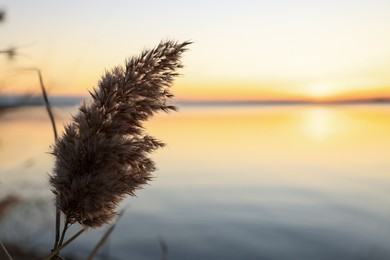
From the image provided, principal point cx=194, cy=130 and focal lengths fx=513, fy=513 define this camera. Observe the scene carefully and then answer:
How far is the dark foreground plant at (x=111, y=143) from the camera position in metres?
1.50

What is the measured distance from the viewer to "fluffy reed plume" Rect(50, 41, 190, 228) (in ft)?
4.91

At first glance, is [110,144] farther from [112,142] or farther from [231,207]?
[231,207]

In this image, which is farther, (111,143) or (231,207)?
(231,207)

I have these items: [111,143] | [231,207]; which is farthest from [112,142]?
[231,207]

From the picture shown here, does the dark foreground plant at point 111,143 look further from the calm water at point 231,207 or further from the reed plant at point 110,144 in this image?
the calm water at point 231,207

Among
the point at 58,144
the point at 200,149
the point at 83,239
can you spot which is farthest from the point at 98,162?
the point at 200,149

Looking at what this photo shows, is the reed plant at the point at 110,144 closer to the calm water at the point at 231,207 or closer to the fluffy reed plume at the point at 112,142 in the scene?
the fluffy reed plume at the point at 112,142

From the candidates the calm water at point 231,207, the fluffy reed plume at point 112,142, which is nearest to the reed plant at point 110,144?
the fluffy reed plume at point 112,142

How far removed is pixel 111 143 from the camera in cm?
150

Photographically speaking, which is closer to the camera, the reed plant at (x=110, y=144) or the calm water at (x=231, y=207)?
the reed plant at (x=110, y=144)

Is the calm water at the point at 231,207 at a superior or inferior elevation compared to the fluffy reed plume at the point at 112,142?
inferior

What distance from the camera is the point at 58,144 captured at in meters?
1.58

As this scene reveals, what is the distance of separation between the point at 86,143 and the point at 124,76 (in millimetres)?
241

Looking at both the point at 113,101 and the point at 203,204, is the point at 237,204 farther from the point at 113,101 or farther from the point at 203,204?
the point at 113,101
